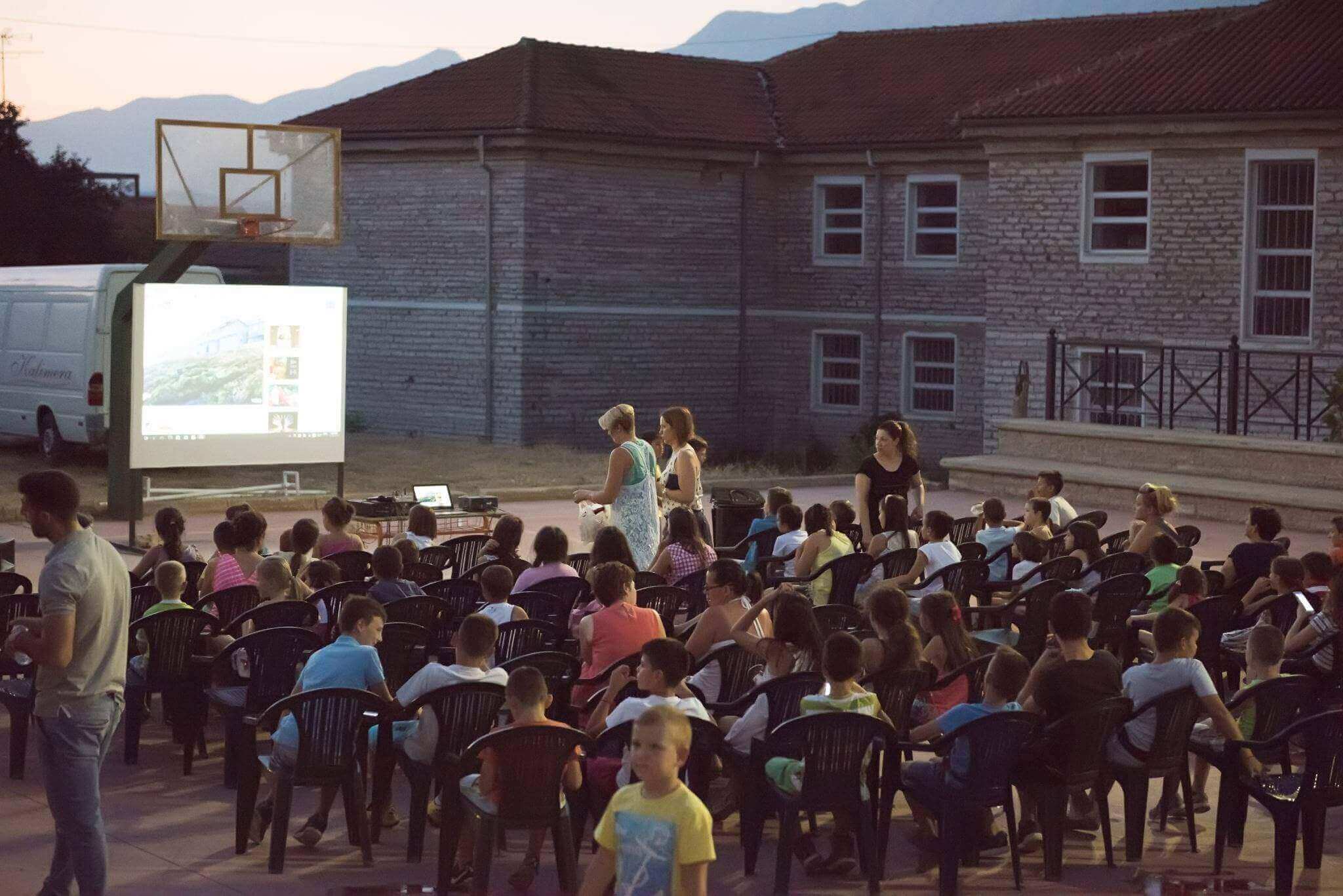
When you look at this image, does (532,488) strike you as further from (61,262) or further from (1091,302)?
(61,262)

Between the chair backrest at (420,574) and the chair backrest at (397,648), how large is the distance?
1495mm

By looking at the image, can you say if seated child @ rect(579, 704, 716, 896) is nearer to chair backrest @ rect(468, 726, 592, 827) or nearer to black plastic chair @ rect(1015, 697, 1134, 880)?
chair backrest @ rect(468, 726, 592, 827)

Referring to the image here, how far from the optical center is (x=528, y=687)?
7.07 metres

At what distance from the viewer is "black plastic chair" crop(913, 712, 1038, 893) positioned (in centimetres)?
767

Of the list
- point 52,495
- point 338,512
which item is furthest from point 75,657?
point 338,512

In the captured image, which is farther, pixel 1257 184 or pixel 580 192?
pixel 580 192

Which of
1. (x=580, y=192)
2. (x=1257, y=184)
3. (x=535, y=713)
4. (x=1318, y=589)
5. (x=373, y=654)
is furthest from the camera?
(x=580, y=192)

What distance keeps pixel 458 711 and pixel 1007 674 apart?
7.71ft

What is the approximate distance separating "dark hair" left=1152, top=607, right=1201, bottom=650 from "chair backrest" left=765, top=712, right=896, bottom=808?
147 cm

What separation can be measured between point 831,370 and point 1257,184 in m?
11.4

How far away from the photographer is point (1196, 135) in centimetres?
2705

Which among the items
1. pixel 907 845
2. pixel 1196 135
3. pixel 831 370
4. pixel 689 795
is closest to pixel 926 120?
pixel 831 370

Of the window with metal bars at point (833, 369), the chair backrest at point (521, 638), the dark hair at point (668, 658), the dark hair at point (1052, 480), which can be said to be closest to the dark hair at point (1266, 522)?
the dark hair at point (1052, 480)

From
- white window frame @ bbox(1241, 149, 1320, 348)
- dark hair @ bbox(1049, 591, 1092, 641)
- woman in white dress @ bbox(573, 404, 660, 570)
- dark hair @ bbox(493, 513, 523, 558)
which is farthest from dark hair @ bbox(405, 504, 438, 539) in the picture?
white window frame @ bbox(1241, 149, 1320, 348)
